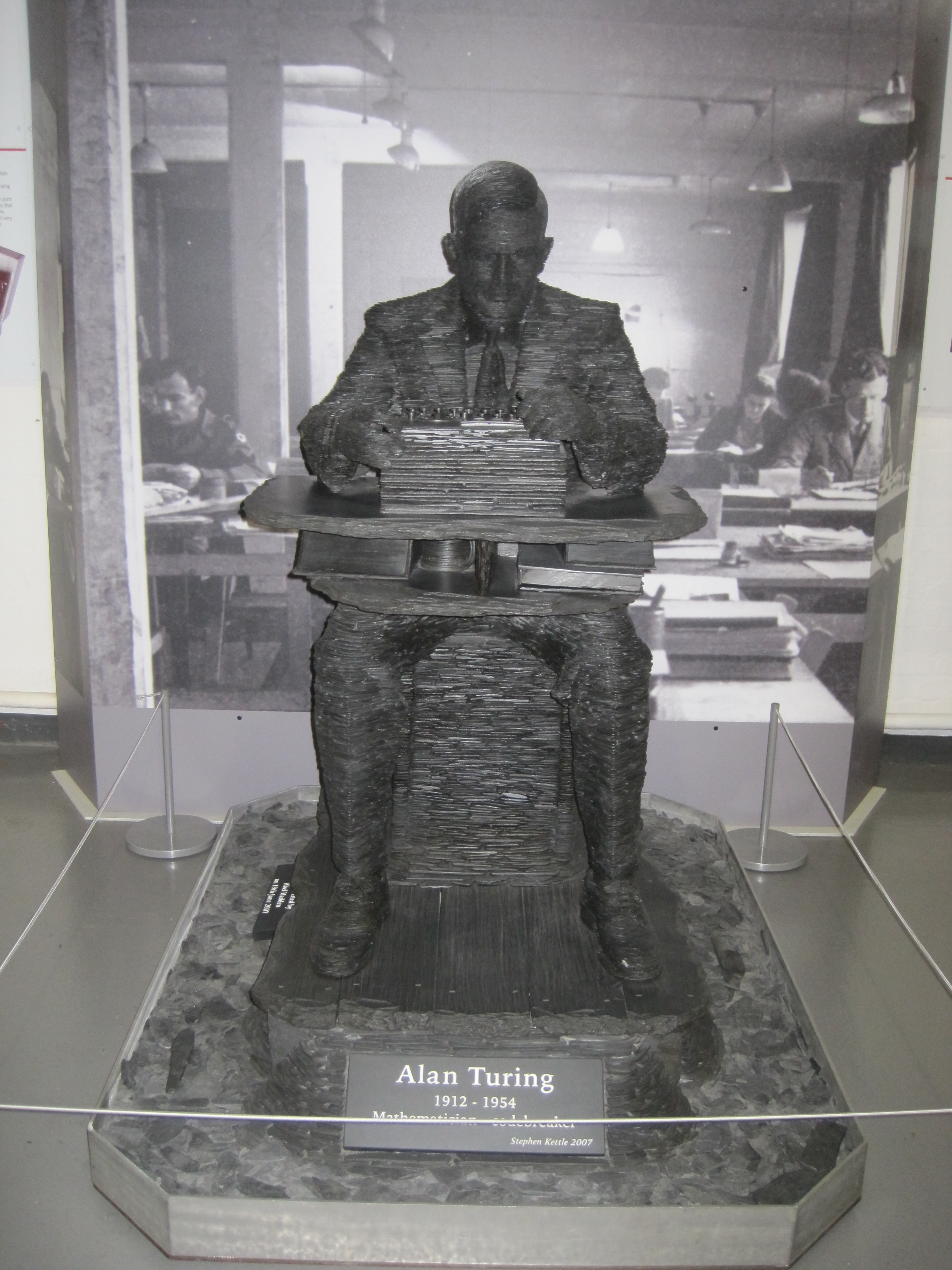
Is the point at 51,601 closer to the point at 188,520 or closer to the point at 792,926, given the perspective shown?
the point at 188,520

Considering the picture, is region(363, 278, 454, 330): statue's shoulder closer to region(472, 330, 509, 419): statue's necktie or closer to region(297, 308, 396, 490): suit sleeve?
region(297, 308, 396, 490): suit sleeve

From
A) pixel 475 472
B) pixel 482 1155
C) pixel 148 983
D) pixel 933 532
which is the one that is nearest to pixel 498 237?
pixel 475 472

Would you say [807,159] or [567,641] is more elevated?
A: [807,159]

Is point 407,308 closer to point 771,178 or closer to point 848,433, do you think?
point 771,178

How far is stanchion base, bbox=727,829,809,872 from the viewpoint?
3961 millimetres

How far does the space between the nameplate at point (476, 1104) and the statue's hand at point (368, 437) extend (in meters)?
1.30

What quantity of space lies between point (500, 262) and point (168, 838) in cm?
223

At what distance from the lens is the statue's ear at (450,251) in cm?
296

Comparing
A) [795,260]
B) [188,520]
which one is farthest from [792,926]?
[188,520]

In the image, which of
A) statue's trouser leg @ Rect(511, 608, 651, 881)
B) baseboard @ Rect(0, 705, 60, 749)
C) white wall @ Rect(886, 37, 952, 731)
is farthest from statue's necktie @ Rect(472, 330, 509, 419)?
baseboard @ Rect(0, 705, 60, 749)

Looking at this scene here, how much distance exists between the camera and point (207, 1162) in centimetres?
257

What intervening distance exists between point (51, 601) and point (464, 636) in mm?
1884

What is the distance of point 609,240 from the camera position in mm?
3758

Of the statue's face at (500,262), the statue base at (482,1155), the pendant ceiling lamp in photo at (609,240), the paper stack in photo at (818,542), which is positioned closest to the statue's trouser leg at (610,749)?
the statue base at (482,1155)
